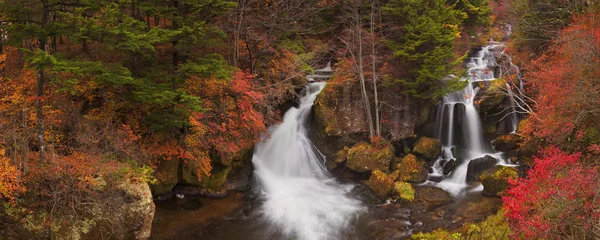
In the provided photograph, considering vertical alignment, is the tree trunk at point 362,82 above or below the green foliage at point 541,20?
below

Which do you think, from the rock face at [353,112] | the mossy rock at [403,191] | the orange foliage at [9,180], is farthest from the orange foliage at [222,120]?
the mossy rock at [403,191]

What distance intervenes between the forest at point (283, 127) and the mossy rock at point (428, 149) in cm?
10

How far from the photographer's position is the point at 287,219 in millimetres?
13469

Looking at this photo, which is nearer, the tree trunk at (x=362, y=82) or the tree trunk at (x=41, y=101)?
the tree trunk at (x=41, y=101)

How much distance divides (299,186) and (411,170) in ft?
18.0

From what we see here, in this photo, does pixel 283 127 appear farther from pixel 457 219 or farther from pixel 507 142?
pixel 507 142

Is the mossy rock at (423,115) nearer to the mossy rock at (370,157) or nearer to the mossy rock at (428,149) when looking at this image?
the mossy rock at (428,149)

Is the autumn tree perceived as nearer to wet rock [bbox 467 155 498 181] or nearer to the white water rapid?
wet rock [bbox 467 155 498 181]

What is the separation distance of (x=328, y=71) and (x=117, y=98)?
1466cm

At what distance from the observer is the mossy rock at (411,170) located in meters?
16.4

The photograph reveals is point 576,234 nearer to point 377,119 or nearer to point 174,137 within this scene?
point 377,119

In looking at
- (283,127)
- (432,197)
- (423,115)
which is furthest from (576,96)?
(283,127)

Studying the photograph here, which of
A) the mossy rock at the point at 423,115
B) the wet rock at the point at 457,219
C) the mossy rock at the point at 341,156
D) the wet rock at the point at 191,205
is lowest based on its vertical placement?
the wet rock at the point at 457,219

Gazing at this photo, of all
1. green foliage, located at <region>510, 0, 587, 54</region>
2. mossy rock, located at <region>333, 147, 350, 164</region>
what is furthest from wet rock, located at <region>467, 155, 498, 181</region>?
green foliage, located at <region>510, 0, 587, 54</region>
